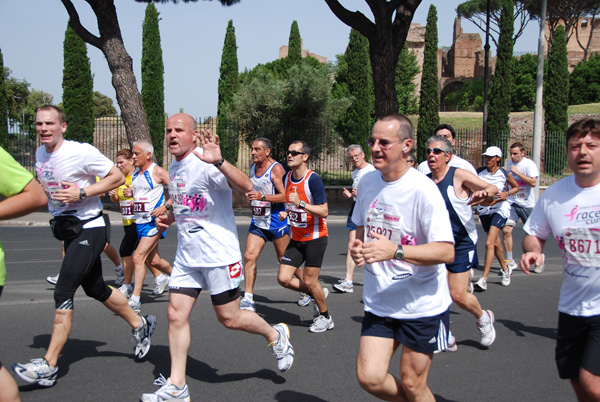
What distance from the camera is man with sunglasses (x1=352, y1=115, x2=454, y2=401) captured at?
9.91ft

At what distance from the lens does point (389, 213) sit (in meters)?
3.14

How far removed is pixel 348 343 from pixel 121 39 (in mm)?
14406

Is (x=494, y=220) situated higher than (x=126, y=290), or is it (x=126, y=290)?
(x=494, y=220)

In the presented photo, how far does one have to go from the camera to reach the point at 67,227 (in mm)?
4512

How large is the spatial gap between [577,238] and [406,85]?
2048 inches

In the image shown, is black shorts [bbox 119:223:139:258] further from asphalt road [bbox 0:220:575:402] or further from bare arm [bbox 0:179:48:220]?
bare arm [bbox 0:179:48:220]

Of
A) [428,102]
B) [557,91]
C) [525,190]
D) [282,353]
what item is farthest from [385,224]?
[557,91]

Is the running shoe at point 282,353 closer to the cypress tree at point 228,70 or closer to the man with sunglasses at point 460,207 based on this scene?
the man with sunglasses at point 460,207

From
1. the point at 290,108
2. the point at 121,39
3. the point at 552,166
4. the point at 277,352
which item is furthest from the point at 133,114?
the point at 552,166

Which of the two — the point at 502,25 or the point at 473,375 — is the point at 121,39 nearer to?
the point at 473,375

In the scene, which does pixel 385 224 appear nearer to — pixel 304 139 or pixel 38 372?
pixel 38 372

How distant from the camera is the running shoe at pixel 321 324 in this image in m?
5.73

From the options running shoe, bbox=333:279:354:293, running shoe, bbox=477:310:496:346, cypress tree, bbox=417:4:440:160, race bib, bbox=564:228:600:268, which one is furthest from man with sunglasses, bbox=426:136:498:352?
cypress tree, bbox=417:4:440:160

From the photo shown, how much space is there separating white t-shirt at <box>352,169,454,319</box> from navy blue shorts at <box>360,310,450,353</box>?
0.13 feet
